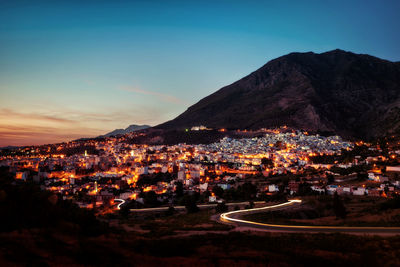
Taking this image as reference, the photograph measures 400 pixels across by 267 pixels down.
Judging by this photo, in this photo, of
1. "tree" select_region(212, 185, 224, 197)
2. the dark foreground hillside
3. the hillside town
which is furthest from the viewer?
"tree" select_region(212, 185, 224, 197)

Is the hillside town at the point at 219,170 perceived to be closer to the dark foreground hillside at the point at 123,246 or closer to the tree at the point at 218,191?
the tree at the point at 218,191

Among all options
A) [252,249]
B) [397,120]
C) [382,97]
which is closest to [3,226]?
[252,249]

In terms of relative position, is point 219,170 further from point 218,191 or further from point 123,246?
point 123,246

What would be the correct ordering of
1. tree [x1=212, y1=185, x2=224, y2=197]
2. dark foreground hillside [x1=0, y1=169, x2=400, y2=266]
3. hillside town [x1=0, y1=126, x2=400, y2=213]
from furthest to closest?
tree [x1=212, y1=185, x2=224, y2=197], hillside town [x1=0, y1=126, x2=400, y2=213], dark foreground hillside [x1=0, y1=169, x2=400, y2=266]

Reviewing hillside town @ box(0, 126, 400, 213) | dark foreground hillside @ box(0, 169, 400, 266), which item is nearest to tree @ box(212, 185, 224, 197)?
hillside town @ box(0, 126, 400, 213)

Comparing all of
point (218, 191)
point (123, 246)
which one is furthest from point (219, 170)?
point (123, 246)

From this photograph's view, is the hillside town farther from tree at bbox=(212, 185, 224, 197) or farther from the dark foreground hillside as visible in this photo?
the dark foreground hillside

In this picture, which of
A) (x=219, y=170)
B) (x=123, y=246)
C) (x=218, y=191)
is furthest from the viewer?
(x=219, y=170)

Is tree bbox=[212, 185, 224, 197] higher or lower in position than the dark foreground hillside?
lower

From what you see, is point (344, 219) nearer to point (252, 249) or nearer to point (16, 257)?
point (252, 249)
